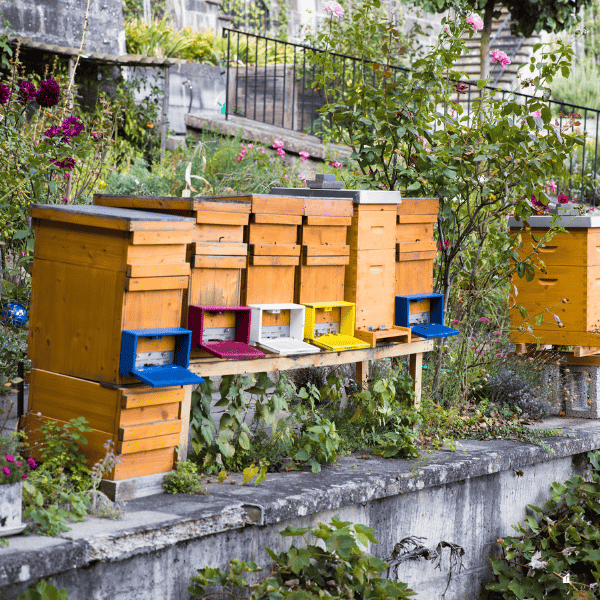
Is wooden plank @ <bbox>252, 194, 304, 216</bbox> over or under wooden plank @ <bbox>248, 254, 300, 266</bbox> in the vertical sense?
over

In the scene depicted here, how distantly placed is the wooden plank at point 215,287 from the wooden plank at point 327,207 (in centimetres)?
49

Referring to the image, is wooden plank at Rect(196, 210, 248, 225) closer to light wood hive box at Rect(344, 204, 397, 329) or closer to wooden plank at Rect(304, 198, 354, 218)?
wooden plank at Rect(304, 198, 354, 218)

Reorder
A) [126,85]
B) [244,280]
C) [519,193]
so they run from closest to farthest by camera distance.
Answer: [244,280]
[519,193]
[126,85]

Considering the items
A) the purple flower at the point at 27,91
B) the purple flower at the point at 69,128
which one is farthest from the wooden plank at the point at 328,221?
the purple flower at the point at 27,91

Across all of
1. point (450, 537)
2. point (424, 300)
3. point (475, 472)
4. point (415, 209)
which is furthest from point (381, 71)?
point (450, 537)

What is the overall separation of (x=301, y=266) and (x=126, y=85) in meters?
6.01

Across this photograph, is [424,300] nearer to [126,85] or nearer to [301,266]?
[301,266]

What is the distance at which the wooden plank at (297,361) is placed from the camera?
3561 mm

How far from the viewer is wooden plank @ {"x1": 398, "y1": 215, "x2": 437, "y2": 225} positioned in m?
4.36

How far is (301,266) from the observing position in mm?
3941

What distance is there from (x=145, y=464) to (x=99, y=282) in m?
0.78

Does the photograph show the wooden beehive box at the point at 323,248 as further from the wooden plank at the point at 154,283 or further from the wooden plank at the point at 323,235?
the wooden plank at the point at 154,283

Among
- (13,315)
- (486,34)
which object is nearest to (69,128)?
(13,315)

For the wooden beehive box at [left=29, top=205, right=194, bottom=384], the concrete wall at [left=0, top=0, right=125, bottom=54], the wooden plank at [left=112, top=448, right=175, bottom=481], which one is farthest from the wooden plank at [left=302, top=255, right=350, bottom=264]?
the concrete wall at [left=0, top=0, right=125, bottom=54]
